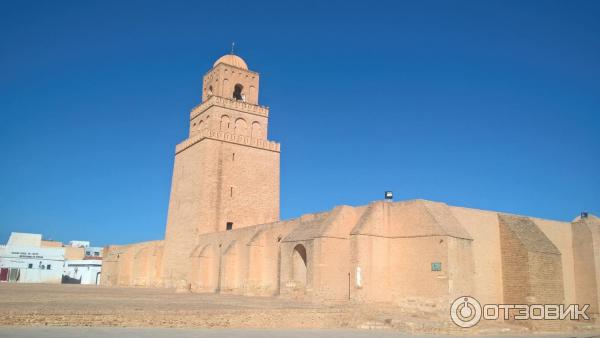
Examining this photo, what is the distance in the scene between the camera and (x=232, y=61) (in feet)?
104

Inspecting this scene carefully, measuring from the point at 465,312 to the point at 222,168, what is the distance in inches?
670

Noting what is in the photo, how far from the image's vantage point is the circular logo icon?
14.5 m

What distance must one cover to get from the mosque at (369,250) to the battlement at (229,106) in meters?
1.31

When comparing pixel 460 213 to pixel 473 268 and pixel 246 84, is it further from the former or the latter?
pixel 246 84

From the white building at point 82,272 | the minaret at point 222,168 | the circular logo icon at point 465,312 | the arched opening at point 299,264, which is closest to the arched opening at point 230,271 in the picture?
the minaret at point 222,168

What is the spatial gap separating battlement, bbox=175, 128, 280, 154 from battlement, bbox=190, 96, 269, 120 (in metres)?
1.64

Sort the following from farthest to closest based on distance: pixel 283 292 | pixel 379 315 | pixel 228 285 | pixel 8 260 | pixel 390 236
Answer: pixel 8 260 → pixel 228 285 → pixel 283 292 → pixel 390 236 → pixel 379 315

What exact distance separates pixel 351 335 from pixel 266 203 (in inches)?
742

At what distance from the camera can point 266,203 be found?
29.7m

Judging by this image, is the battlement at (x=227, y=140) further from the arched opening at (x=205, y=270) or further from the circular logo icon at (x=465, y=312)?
the circular logo icon at (x=465, y=312)

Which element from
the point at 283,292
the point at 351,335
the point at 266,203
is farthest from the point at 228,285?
the point at 351,335

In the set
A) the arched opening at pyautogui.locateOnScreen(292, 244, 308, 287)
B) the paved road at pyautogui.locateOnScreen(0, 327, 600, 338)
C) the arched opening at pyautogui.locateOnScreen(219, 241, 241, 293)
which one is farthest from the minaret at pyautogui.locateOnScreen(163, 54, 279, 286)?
the paved road at pyautogui.locateOnScreen(0, 327, 600, 338)

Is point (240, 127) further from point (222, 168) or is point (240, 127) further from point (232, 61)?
point (232, 61)

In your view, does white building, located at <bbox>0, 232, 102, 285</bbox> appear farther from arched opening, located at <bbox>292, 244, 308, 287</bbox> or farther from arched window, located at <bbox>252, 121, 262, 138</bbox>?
arched opening, located at <bbox>292, 244, 308, 287</bbox>
